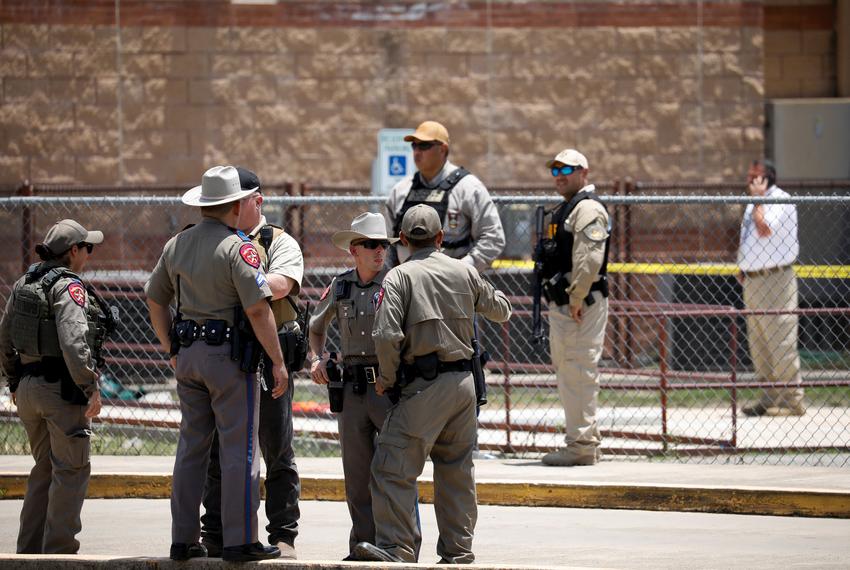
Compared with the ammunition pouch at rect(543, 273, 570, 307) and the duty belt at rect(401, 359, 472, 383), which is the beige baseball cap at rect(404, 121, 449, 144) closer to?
the ammunition pouch at rect(543, 273, 570, 307)

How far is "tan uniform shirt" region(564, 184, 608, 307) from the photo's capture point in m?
9.77

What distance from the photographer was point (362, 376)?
7.22 metres

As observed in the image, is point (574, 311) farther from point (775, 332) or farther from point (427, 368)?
point (775, 332)

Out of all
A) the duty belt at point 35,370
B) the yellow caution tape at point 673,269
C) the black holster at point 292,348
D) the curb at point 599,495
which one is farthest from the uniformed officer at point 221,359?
the yellow caution tape at point 673,269

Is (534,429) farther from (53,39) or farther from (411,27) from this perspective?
(53,39)

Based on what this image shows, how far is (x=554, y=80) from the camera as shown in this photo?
18.9m

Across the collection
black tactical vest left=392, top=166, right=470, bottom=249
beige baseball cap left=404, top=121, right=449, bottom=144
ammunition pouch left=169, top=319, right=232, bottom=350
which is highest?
beige baseball cap left=404, top=121, right=449, bottom=144

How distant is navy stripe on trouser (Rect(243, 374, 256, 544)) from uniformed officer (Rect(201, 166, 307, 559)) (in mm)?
506

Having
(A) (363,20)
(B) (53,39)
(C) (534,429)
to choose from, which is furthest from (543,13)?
(C) (534,429)

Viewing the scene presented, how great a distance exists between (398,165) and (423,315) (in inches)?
337

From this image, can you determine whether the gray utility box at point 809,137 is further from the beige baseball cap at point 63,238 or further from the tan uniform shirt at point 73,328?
the tan uniform shirt at point 73,328

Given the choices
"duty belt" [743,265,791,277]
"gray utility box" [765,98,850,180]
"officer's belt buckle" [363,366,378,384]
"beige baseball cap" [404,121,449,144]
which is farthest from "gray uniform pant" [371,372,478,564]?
"gray utility box" [765,98,850,180]

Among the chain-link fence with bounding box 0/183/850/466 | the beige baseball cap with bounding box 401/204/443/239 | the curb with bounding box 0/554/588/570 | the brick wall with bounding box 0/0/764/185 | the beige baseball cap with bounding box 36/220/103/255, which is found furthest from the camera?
the brick wall with bounding box 0/0/764/185

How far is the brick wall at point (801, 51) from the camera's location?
20609 mm
